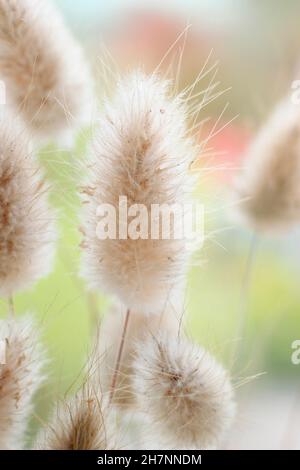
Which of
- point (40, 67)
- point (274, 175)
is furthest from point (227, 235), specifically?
point (40, 67)

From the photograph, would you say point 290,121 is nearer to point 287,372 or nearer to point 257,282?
point 287,372

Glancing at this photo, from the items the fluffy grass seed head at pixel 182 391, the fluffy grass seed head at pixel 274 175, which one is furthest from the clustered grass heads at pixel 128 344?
the fluffy grass seed head at pixel 274 175

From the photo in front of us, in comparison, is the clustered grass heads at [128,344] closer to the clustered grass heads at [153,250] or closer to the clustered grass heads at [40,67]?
the clustered grass heads at [153,250]

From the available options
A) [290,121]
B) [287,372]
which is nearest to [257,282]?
[287,372]

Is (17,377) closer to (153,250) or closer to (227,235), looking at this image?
(153,250)

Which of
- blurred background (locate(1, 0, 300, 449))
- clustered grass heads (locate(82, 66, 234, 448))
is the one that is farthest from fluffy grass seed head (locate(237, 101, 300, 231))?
clustered grass heads (locate(82, 66, 234, 448))

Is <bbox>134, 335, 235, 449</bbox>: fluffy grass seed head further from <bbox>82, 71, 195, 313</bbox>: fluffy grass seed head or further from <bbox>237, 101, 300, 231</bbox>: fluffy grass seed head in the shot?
<bbox>237, 101, 300, 231</bbox>: fluffy grass seed head
